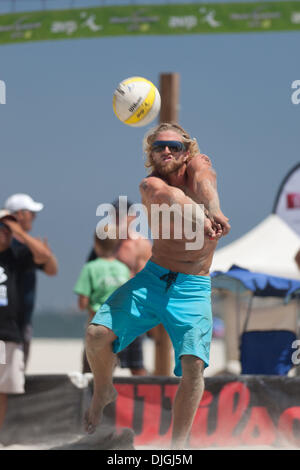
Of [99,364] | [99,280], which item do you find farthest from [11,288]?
[99,364]

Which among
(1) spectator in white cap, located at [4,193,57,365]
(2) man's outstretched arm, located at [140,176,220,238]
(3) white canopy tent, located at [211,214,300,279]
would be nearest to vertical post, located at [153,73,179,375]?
(1) spectator in white cap, located at [4,193,57,365]

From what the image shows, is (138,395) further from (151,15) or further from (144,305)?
(151,15)

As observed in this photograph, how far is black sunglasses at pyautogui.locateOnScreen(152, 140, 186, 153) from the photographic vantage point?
4105mm

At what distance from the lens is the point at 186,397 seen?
4.05 metres

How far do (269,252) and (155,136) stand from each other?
6.35 meters

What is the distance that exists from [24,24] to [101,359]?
5179 mm

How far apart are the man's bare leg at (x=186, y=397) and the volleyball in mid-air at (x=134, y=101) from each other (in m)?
1.57

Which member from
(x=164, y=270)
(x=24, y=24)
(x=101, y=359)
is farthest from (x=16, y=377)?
(x=24, y=24)

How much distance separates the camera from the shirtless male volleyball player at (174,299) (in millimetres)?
4039

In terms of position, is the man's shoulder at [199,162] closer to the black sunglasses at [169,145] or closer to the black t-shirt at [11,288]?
the black sunglasses at [169,145]

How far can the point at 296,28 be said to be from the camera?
7797 millimetres

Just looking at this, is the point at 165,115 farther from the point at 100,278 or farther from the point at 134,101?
the point at 134,101

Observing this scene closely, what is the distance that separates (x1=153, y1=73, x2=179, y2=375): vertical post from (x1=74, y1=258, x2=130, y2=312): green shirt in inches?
27.5

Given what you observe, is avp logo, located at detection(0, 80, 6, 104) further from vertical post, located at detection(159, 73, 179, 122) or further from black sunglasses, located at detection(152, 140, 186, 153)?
black sunglasses, located at detection(152, 140, 186, 153)
